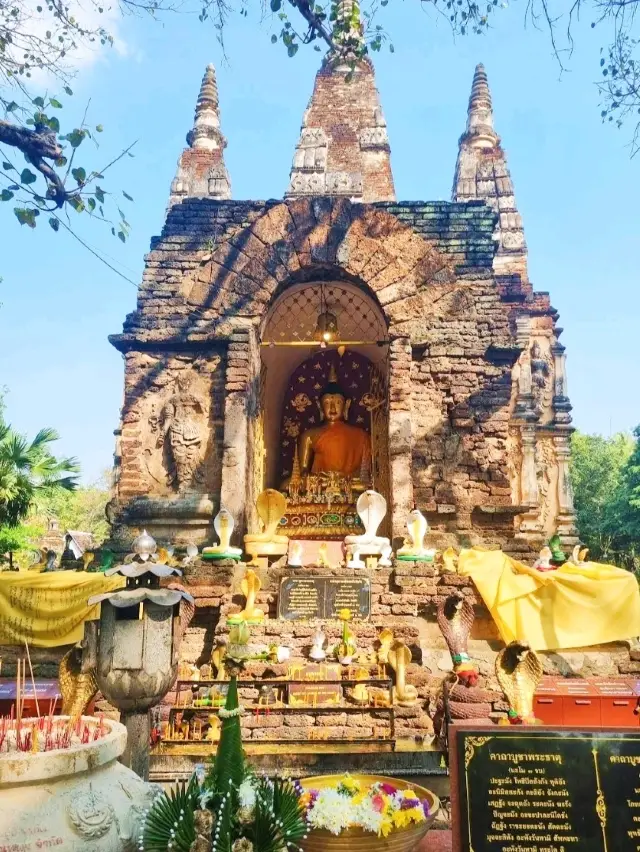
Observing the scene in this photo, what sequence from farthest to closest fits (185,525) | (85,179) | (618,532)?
(618,532)
(185,525)
(85,179)

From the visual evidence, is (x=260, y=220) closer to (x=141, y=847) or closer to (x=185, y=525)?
(x=185, y=525)

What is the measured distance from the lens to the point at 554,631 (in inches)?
299

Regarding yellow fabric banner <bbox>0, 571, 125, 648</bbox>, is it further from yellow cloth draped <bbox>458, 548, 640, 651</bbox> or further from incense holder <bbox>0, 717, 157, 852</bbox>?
incense holder <bbox>0, 717, 157, 852</bbox>

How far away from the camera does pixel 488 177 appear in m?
20.7

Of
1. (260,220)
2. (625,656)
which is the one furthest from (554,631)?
(260,220)

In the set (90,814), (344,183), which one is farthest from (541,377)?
(90,814)

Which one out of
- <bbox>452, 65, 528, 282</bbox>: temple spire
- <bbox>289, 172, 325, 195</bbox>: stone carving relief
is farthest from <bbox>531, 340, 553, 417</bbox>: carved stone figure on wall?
<bbox>289, 172, 325, 195</bbox>: stone carving relief

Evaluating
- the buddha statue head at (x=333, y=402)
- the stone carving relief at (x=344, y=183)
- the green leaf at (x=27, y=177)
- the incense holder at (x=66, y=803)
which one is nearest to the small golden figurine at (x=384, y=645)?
the incense holder at (x=66, y=803)

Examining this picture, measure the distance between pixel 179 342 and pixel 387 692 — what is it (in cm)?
622

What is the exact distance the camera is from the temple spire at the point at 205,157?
2238 centimetres

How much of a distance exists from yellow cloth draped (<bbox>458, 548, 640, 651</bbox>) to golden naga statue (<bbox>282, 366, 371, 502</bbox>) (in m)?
5.26

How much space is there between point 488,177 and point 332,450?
11912 millimetres

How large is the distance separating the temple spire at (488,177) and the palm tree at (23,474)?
1220 cm

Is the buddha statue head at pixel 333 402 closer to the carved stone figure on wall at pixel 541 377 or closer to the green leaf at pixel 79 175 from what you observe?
the carved stone figure on wall at pixel 541 377
